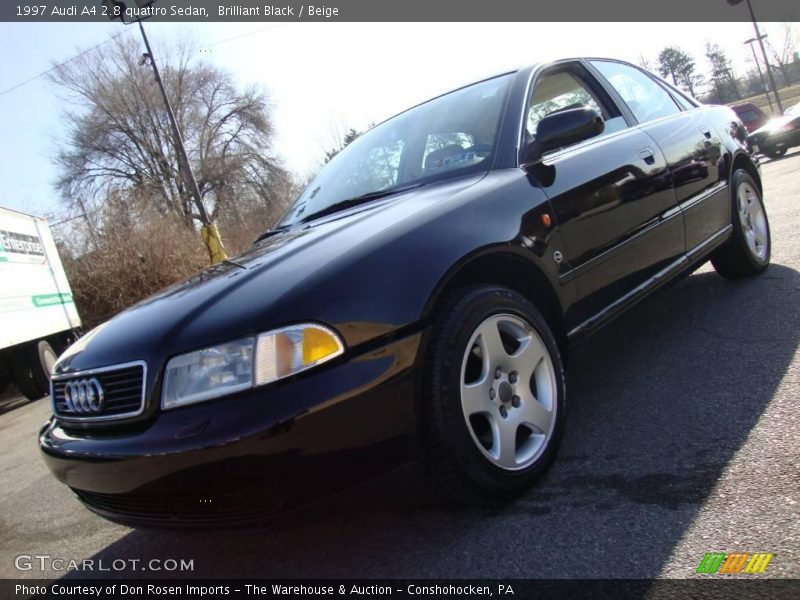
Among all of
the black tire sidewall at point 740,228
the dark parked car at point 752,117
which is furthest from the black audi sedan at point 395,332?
the dark parked car at point 752,117

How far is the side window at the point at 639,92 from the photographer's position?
3471mm

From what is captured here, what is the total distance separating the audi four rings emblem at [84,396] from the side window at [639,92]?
2935 millimetres

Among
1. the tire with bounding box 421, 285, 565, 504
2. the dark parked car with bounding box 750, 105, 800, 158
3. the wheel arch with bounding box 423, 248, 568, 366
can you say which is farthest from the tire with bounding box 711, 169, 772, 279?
the dark parked car with bounding box 750, 105, 800, 158

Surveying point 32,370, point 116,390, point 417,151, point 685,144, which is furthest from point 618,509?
point 32,370

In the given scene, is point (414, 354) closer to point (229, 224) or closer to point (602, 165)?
point (602, 165)

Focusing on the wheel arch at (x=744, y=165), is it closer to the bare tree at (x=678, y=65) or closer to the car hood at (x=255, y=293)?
the car hood at (x=255, y=293)

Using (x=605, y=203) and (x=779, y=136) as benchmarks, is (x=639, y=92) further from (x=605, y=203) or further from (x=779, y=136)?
(x=779, y=136)

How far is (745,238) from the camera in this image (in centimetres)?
416

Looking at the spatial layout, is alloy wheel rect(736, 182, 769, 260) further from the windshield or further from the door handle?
the windshield

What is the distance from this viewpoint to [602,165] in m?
2.87

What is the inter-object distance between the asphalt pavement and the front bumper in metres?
0.14

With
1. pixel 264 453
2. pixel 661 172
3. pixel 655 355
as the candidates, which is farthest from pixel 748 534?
pixel 661 172

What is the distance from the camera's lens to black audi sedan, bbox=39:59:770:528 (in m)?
1.71

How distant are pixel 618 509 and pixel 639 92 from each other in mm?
2648
